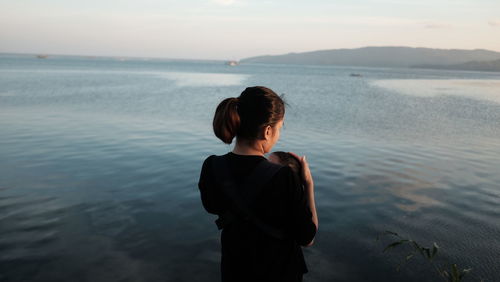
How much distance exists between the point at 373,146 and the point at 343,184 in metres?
5.82

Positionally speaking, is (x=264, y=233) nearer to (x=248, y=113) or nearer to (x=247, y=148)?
(x=247, y=148)

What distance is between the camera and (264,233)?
7.18 ft

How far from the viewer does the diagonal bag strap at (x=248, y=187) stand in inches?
80.7

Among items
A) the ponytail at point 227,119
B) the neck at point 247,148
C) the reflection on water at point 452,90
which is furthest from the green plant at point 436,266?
the reflection on water at point 452,90

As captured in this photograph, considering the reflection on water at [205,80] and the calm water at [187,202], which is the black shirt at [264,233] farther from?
the reflection on water at [205,80]

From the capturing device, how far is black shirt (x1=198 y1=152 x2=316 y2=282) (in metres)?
2.06

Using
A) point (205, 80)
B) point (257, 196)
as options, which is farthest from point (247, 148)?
point (205, 80)

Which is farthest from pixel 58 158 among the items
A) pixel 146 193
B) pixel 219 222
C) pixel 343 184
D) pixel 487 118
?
pixel 487 118

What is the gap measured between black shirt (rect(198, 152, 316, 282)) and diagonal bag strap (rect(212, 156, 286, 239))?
3 centimetres

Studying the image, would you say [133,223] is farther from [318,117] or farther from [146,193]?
[318,117]

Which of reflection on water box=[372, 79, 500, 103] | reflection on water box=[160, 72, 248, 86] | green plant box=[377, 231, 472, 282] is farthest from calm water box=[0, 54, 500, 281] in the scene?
reflection on water box=[160, 72, 248, 86]

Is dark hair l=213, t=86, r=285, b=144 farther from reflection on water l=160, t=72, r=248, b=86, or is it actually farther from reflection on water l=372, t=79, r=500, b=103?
reflection on water l=160, t=72, r=248, b=86

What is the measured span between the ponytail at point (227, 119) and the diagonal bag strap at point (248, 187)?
6.8 inches

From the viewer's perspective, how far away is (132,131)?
16.5 m
